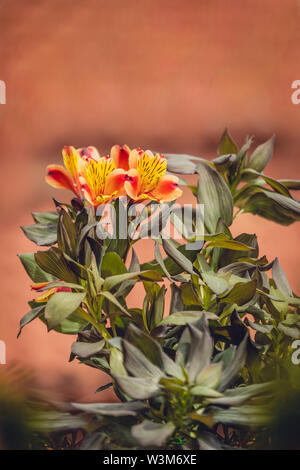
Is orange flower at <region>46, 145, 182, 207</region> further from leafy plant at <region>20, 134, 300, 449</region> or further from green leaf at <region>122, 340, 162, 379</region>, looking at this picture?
green leaf at <region>122, 340, 162, 379</region>

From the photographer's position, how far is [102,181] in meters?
0.43

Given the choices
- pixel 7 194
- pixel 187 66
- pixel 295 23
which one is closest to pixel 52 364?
pixel 7 194

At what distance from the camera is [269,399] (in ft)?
1.20

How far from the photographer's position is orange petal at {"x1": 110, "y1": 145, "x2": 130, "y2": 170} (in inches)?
18.4

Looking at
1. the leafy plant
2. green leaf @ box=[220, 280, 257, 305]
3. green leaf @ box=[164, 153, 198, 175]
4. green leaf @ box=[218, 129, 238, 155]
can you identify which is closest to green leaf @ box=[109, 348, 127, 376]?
the leafy plant

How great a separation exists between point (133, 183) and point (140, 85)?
568 mm

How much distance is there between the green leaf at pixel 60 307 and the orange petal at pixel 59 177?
131 mm

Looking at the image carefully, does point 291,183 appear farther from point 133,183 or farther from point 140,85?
point 140,85

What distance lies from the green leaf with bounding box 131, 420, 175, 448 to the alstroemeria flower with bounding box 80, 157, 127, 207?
200 millimetres

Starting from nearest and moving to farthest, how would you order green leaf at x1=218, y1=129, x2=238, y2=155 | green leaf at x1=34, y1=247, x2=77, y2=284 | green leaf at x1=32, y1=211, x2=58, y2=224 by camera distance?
green leaf at x1=34, y1=247, x2=77, y2=284
green leaf at x1=32, y1=211, x2=58, y2=224
green leaf at x1=218, y1=129, x2=238, y2=155

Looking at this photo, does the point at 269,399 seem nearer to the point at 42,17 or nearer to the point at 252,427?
the point at 252,427

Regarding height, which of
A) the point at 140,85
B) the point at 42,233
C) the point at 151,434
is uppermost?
the point at 140,85

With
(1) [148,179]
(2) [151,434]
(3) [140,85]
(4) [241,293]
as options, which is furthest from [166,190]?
(3) [140,85]
